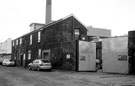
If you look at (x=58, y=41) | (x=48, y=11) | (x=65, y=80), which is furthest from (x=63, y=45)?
(x=48, y=11)

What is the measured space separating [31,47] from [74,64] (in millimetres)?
15865

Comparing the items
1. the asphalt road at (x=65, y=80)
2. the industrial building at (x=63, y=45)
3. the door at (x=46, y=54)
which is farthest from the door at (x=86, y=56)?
the door at (x=46, y=54)

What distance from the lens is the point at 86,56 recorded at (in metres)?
25.6

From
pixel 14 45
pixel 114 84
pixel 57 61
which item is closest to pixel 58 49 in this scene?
pixel 57 61

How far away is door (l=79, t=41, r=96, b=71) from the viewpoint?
81.9ft

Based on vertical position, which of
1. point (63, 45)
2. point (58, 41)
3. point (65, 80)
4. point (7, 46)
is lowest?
point (65, 80)

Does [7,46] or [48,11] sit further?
[7,46]

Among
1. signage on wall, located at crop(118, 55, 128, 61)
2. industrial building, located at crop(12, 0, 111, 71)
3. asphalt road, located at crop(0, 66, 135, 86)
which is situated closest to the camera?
asphalt road, located at crop(0, 66, 135, 86)

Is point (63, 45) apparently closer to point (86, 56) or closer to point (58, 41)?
point (58, 41)

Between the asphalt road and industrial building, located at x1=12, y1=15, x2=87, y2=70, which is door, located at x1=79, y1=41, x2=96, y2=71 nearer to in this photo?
industrial building, located at x1=12, y1=15, x2=87, y2=70

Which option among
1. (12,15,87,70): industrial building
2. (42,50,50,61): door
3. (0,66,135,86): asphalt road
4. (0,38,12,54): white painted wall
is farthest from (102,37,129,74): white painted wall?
(0,38,12,54): white painted wall

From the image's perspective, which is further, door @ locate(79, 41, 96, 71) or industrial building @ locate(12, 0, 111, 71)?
industrial building @ locate(12, 0, 111, 71)

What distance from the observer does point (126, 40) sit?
21031 mm

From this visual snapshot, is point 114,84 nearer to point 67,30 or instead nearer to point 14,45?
point 67,30
